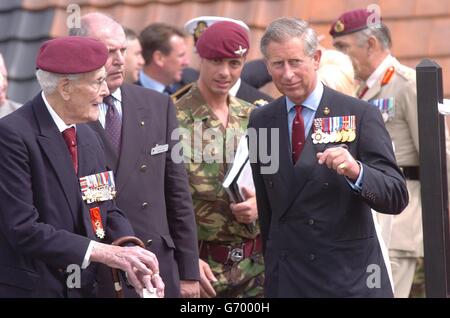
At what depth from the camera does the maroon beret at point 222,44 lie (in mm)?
6891

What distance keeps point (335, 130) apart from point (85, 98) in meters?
1.09

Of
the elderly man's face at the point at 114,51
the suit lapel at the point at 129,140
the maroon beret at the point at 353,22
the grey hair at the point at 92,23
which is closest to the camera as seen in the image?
the suit lapel at the point at 129,140

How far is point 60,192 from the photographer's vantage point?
525cm

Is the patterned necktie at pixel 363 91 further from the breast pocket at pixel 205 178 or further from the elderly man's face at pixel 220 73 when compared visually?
the breast pocket at pixel 205 178

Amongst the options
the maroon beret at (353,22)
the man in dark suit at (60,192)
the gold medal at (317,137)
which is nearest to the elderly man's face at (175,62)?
the maroon beret at (353,22)

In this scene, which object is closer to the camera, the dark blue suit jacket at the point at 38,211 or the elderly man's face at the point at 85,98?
the dark blue suit jacket at the point at 38,211

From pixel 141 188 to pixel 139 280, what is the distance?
105 centimetres

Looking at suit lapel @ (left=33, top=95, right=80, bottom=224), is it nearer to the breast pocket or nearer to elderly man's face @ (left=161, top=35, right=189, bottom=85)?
the breast pocket

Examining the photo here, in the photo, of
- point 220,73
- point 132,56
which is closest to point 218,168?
point 220,73

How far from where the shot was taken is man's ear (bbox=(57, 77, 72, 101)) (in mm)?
5387

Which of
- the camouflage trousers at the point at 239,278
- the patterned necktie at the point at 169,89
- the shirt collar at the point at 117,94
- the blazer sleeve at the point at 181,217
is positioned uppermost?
the shirt collar at the point at 117,94

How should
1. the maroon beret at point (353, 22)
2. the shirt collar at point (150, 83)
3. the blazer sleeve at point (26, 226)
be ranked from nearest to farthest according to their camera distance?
the blazer sleeve at point (26, 226)
the maroon beret at point (353, 22)
the shirt collar at point (150, 83)

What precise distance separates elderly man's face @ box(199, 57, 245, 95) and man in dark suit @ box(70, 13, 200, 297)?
0.59 meters

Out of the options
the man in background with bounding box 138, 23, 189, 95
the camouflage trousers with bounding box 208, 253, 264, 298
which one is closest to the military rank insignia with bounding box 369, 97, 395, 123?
the camouflage trousers with bounding box 208, 253, 264, 298
